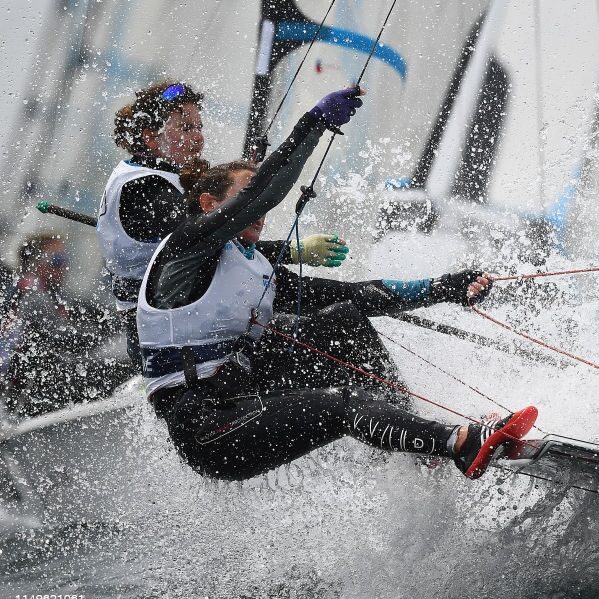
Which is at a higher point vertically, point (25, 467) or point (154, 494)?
point (154, 494)

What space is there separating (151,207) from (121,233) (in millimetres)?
125

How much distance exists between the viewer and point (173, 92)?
2.33 metres

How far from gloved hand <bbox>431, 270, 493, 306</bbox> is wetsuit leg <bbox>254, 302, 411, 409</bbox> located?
23 centimetres

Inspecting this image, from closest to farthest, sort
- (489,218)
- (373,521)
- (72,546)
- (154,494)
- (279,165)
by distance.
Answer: (279,165), (373,521), (72,546), (154,494), (489,218)

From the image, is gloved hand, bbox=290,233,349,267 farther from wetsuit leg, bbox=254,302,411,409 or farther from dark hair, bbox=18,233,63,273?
dark hair, bbox=18,233,63,273

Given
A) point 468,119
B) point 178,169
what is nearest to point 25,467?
point 178,169

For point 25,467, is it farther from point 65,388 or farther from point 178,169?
point 178,169

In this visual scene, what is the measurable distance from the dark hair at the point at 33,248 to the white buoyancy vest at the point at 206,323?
2.47 meters

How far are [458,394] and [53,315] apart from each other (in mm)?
2471

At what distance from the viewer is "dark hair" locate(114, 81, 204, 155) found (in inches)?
92.3

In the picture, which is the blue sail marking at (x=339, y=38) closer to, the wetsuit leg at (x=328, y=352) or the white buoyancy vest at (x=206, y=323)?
the wetsuit leg at (x=328, y=352)

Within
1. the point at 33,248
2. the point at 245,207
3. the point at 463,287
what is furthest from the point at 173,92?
the point at 33,248

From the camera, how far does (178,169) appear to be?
7.68 feet

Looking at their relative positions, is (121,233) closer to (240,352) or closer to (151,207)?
(151,207)
